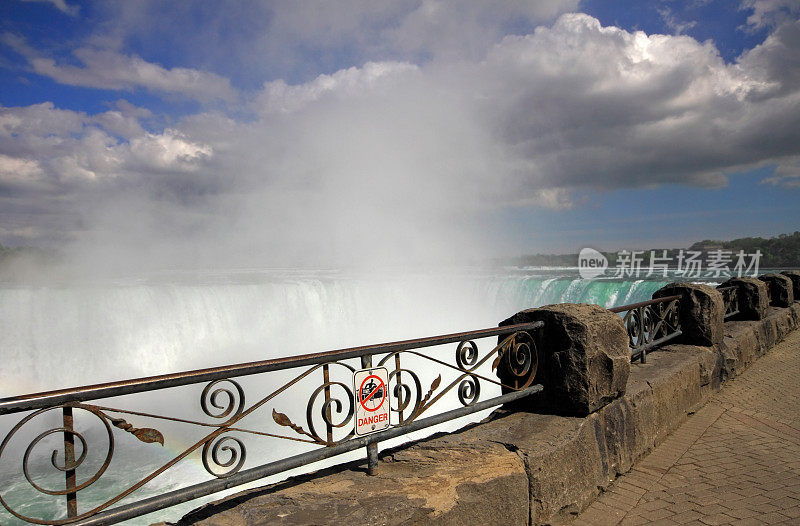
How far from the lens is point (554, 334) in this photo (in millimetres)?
3332

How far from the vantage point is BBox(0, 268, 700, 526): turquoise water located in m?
11.8

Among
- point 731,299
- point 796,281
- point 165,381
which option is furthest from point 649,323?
point 796,281

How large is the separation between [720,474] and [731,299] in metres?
5.45

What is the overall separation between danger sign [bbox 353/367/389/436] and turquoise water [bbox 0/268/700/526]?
8.92 m

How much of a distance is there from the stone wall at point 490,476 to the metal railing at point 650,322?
0.62 metres

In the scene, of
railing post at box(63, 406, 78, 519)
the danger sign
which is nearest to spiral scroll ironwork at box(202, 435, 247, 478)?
railing post at box(63, 406, 78, 519)

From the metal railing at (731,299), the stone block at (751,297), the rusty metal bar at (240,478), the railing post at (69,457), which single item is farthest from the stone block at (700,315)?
the railing post at (69,457)

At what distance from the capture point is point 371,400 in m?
2.50

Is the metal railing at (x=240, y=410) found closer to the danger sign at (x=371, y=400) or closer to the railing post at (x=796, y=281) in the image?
the danger sign at (x=371, y=400)

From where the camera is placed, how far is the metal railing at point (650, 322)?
4.79m

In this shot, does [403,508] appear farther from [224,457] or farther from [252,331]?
[252,331]

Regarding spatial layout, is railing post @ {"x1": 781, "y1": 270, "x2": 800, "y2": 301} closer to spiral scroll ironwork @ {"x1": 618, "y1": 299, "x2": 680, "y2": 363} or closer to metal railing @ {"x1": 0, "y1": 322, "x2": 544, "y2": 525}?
spiral scroll ironwork @ {"x1": 618, "y1": 299, "x2": 680, "y2": 363}

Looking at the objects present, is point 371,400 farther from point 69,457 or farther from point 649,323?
point 649,323

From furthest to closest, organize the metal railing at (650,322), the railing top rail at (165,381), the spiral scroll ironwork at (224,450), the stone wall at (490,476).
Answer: the metal railing at (650,322), the stone wall at (490,476), the spiral scroll ironwork at (224,450), the railing top rail at (165,381)
